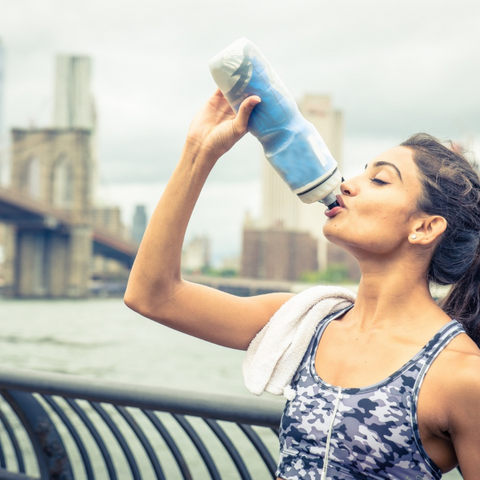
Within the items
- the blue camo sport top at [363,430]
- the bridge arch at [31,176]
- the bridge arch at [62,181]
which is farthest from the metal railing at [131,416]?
the bridge arch at [31,176]

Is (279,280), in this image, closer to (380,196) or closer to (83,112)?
(83,112)

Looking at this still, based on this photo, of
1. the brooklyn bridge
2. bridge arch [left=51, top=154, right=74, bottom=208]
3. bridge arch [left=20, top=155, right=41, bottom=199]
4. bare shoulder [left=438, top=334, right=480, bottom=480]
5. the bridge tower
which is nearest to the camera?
bare shoulder [left=438, top=334, right=480, bottom=480]

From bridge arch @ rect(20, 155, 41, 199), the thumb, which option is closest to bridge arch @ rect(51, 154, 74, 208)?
bridge arch @ rect(20, 155, 41, 199)

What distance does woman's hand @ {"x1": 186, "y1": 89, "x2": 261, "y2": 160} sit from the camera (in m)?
1.29

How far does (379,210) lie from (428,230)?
4.2 inches

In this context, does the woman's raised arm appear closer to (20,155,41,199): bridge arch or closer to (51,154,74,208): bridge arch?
(51,154,74,208): bridge arch

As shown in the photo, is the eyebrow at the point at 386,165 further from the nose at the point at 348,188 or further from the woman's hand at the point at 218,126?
the woman's hand at the point at 218,126

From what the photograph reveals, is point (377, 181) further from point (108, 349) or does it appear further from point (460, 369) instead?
point (108, 349)

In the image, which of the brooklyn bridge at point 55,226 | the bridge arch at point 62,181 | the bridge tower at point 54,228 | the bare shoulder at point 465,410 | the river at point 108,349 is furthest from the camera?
the bridge arch at point 62,181

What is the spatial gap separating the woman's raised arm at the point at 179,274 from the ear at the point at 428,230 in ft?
1.14

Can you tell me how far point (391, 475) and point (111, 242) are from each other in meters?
35.8

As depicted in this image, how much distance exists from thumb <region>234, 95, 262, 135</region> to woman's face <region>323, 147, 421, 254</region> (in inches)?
9.6

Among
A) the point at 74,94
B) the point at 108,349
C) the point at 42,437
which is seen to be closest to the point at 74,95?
the point at 74,94

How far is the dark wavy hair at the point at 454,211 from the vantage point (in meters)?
1.32
